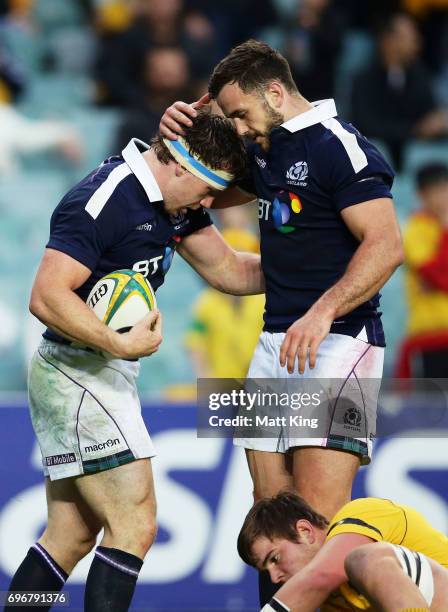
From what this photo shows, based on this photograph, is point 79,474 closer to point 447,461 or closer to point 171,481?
point 171,481

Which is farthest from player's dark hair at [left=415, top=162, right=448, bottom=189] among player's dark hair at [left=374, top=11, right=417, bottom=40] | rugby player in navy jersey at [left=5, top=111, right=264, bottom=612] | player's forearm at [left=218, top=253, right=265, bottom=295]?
rugby player in navy jersey at [left=5, top=111, right=264, bottom=612]

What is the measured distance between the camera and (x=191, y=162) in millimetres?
4719

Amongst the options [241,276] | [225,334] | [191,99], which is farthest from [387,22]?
[241,276]

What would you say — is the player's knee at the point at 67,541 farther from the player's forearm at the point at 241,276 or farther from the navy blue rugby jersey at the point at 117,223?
the player's forearm at the point at 241,276

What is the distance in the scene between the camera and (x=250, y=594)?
20.2 ft

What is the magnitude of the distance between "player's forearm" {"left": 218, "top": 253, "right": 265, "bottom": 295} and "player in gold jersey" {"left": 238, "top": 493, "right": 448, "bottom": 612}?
1180mm

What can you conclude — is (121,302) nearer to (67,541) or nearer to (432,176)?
(67,541)

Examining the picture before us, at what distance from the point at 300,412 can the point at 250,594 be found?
1.90 meters

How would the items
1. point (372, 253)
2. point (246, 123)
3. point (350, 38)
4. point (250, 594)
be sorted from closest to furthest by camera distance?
point (372, 253), point (246, 123), point (250, 594), point (350, 38)

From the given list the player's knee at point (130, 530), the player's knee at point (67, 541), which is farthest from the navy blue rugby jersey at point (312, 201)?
the player's knee at point (67, 541)

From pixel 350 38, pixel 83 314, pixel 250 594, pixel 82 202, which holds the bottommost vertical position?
pixel 250 594

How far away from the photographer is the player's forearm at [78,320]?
442 centimetres

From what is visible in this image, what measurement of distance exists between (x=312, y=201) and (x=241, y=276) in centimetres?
74

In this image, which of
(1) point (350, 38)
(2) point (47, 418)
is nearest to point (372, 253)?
(2) point (47, 418)
